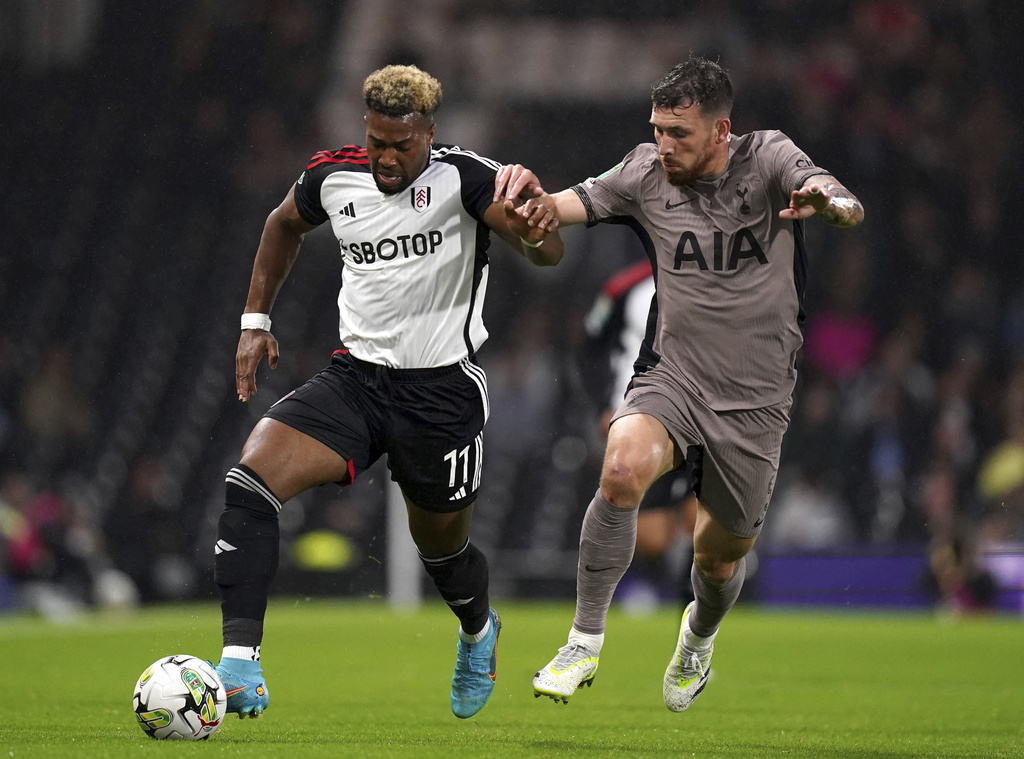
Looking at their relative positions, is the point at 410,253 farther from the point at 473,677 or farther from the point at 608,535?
the point at 473,677

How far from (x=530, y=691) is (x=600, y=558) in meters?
2.30

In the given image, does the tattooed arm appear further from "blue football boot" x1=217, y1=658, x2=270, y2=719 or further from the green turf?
"blue football boot" x1=217, y1=658, x2=270, y2=719

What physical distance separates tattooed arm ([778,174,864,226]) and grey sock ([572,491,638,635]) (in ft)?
3.66

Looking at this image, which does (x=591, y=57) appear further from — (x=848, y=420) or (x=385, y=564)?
(x=385, y=564)

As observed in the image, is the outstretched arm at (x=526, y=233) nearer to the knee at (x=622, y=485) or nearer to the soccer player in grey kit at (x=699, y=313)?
the soccer player in grey kit at (x=699, y=313)

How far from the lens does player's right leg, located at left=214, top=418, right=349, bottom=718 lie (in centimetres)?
464

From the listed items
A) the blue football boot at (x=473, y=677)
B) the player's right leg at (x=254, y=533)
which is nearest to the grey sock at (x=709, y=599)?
the blue football boot at (x=473, y=677)

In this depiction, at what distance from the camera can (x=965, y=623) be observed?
11375 millimetres

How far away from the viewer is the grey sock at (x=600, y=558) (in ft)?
15.8

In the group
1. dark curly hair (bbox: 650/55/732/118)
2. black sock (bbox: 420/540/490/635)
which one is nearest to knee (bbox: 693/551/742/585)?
black sock (bbox: 420/540/490/635)

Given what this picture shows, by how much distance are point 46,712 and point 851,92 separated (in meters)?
12.5

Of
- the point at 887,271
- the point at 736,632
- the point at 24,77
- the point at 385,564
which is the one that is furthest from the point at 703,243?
the point at 24,77

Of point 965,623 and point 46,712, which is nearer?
point 46,712

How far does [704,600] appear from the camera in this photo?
18.3ft
